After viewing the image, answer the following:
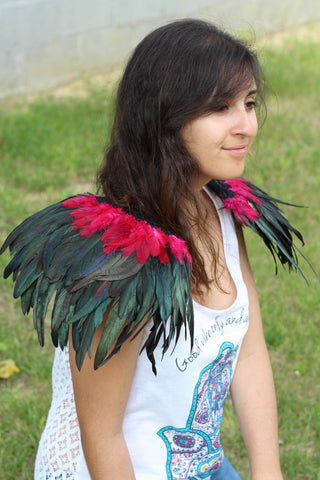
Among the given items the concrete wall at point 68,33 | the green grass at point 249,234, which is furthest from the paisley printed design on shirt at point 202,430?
the concrete wall at point 68,33

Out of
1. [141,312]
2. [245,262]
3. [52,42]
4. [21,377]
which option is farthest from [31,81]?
[141,312]

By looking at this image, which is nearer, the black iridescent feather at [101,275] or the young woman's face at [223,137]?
the black iridescent feather at [101,275]

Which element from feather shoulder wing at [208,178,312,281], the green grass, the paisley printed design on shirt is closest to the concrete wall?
the green grass

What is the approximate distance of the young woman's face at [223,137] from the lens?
1.62m

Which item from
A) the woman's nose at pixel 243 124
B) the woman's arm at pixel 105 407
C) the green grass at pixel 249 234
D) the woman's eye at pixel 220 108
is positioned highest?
the woman's eye at pixel 220 108

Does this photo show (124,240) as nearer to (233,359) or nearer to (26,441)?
(233,359)

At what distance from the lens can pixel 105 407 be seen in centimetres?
157

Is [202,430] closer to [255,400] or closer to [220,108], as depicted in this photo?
[255,400]

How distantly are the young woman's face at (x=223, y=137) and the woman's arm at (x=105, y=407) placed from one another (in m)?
0.43

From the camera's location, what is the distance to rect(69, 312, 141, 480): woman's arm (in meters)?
1.56

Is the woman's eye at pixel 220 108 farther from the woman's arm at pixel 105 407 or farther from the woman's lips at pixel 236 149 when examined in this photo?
the woman's arm at pixel 105 407

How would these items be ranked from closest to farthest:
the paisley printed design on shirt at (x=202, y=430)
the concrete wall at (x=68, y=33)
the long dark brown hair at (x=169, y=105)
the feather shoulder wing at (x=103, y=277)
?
the feather shoulder wing at (x=103, y=277)
the long dark brown hair at (x=169, y=105)
the paisley printed design on shirt at (x=202, y=430)
the concrete wall at (x=68, y=33)

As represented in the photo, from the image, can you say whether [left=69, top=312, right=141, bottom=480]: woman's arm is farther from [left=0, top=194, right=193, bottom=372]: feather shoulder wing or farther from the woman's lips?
the woman's lips

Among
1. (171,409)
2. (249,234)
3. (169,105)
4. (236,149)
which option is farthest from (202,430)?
(249,234)
